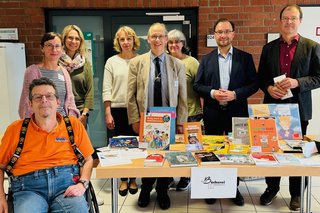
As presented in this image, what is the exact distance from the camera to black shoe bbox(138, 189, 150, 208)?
2.72 meters

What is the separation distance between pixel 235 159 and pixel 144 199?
114 centimetres

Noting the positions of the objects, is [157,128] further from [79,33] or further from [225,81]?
[79,33]

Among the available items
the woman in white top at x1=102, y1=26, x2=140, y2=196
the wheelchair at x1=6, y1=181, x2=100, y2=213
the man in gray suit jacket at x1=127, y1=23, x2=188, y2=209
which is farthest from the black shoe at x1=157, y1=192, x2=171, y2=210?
the wheelchair at x1=6, y1=181, x2=100, y2=213

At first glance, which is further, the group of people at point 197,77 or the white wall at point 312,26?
the white wall at point 312,26

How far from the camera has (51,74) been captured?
2.46 metres

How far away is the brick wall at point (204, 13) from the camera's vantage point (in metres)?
Result: 3.79

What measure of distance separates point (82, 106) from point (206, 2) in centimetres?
200

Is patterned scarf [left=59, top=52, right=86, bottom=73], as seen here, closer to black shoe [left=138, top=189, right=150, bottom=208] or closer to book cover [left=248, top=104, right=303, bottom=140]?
black shoe [left=138, top=189, right=150, bottom=208]

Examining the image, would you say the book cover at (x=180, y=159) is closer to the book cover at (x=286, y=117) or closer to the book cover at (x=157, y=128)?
the book cover at (x=157, y=128)

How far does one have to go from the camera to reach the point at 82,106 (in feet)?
9.62

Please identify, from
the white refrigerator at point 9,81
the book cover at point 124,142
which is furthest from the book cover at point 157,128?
the white refrigerator at point 9,81

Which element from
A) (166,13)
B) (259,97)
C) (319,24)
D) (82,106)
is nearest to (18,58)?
(82,106)

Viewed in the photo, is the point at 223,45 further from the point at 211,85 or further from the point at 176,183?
the point at 176,183

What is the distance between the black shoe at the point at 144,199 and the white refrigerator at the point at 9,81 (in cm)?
188
